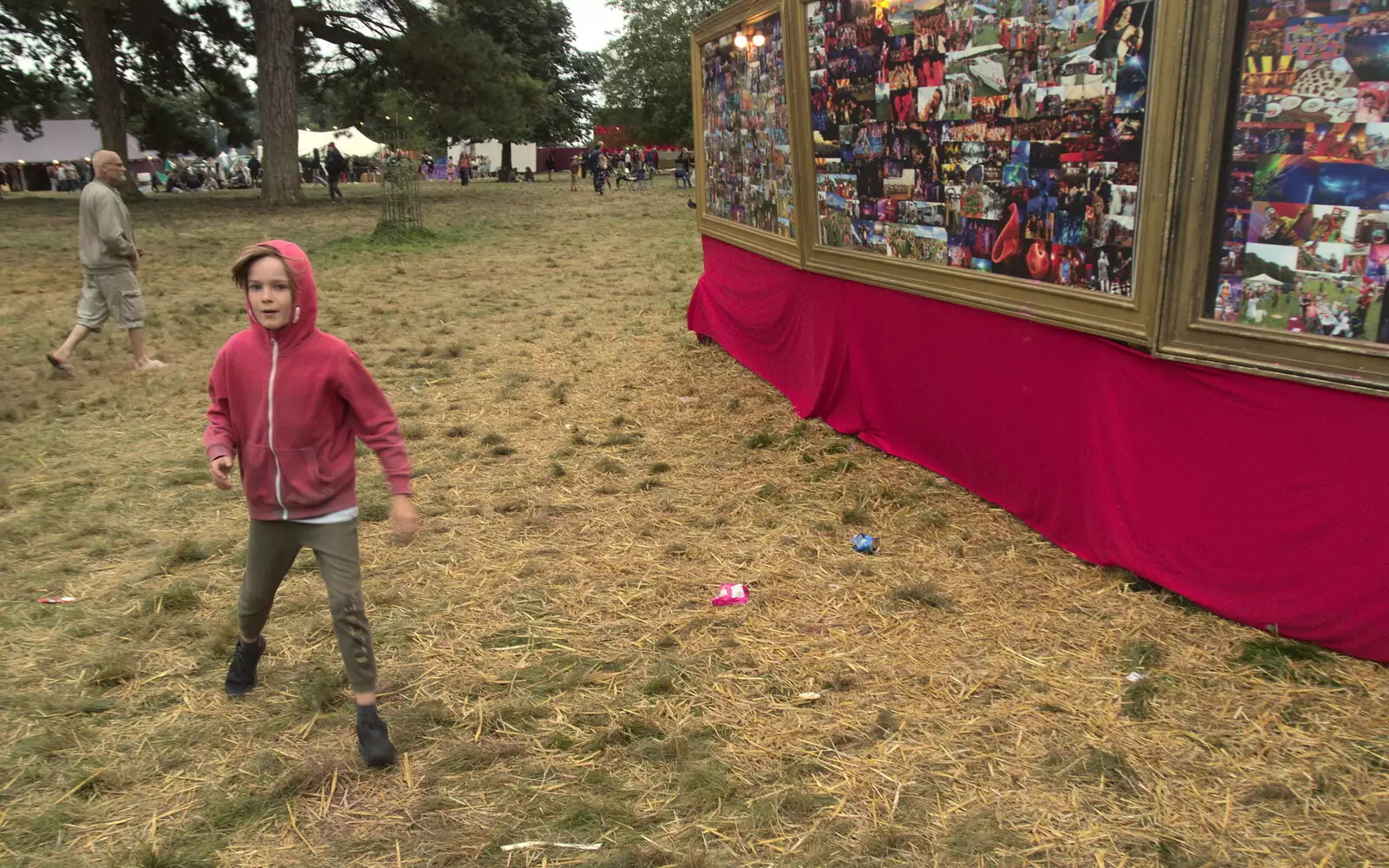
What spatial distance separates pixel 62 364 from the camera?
8961 millimetres

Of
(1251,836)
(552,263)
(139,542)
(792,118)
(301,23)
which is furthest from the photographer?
(301,23)

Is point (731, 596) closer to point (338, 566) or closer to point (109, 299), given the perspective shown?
point (338, 566)

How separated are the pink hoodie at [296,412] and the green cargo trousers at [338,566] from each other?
0.22 ft

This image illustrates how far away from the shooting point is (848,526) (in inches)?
213

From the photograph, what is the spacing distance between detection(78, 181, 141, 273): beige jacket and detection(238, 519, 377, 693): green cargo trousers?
632cm

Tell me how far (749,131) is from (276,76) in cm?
2503

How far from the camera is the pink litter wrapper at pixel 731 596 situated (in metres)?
4.58

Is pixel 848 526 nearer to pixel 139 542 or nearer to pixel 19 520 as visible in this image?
pixel 139 542

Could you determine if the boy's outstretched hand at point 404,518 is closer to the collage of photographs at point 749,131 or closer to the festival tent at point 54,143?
the collage of photographs at point 749,131

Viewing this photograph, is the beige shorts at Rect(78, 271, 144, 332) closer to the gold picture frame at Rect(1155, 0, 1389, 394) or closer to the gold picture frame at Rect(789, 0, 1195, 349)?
the gold picture frame at Rect(789, 0, 1195, 349)

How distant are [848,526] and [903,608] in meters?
0.98

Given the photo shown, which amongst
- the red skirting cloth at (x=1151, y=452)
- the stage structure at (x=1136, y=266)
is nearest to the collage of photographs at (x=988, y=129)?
the stage structure at (x=1136, y=266)

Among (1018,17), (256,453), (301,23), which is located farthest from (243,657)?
(301,23)

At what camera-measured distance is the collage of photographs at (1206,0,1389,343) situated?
3393 mm
